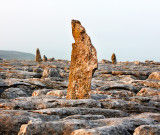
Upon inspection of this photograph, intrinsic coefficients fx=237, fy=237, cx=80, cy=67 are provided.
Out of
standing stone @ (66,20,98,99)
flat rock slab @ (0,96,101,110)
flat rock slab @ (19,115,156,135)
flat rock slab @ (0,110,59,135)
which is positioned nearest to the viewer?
flat rock slab @ (19,115,156,135)

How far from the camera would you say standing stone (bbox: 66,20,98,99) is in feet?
55.3

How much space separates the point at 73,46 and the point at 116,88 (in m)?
8.56

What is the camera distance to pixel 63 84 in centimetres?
2648

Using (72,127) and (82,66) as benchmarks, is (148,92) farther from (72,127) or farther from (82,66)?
(72,127)

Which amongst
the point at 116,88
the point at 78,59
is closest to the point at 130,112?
the point at 78,59

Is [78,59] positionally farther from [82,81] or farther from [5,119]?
[5,119]

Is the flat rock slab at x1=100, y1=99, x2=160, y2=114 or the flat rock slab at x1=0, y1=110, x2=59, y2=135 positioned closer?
the flat rock slab at x1=0, y1=110, x2=59, y2=135

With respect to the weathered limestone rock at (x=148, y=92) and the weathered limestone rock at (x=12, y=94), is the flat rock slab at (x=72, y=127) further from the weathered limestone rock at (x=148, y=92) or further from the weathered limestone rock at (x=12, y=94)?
the weathered limestone rock at (x=12, y=94)

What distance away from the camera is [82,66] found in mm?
17172

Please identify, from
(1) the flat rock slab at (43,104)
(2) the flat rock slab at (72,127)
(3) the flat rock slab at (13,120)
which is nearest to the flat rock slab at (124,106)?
(1) the flat rock slab at (43,104)

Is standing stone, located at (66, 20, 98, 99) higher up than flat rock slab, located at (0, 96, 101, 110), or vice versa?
standing stone, located at (66, 20, 98, 99)

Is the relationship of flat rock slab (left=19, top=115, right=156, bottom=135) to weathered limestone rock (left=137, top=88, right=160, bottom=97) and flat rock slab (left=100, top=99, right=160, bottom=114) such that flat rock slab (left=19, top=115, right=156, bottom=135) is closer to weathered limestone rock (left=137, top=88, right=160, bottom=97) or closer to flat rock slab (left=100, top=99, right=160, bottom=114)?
flat rock slab (left=100, top=99, right=160, bottom=114)

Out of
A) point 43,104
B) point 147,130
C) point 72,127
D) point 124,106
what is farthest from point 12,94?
point 147,130

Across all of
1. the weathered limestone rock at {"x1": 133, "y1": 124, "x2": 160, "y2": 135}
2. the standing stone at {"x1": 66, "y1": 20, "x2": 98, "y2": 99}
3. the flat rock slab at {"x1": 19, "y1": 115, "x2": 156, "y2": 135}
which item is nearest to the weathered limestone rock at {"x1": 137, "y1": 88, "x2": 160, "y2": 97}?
the standing stone at {"x1": 66, "y1": 20, "x2": 98, "y2": 99}
